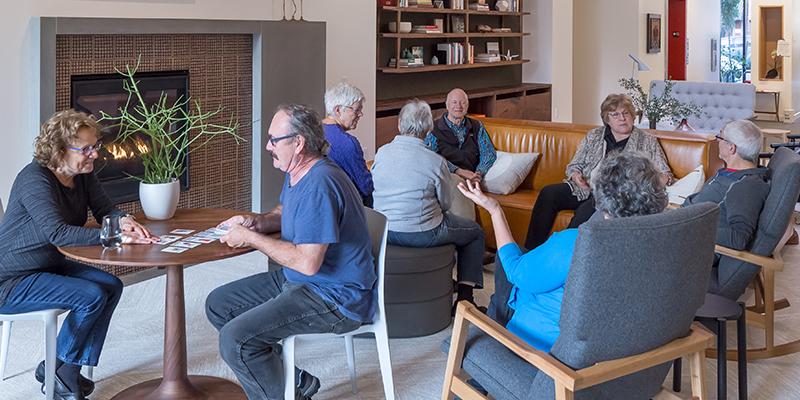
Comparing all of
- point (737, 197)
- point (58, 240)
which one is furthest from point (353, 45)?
point (58, 240)

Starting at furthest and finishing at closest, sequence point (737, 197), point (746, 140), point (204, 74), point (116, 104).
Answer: point (204, 74)
point (116, 104)
point (746, 140)
point (737, 197)

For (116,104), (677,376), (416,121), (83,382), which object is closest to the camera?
(83,382)

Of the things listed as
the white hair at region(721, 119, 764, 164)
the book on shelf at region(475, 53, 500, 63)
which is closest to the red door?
the book on shelf at region(475, 53, 500, 63)

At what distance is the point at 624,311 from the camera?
244 centimetres

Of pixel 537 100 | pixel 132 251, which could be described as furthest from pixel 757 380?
pixel 537 100

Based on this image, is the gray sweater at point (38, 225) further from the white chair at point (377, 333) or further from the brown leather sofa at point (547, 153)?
the brown leather sofa at point (547, 153)

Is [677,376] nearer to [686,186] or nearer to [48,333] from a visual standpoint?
[686,186]

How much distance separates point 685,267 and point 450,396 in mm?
917

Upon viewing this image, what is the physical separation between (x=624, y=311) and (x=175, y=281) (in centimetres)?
169

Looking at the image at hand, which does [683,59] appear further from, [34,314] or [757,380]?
[34,314]

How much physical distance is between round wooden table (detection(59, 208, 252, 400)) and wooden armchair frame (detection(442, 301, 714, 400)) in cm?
84

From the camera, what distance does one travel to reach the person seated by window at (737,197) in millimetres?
3812

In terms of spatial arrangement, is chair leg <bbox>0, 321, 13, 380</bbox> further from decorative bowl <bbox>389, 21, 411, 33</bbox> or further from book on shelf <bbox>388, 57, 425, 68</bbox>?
decorative bowl <bbox>389, 21, 411, 33</bbox>

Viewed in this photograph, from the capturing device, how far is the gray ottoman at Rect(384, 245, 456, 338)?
Result: 4.25 meters
